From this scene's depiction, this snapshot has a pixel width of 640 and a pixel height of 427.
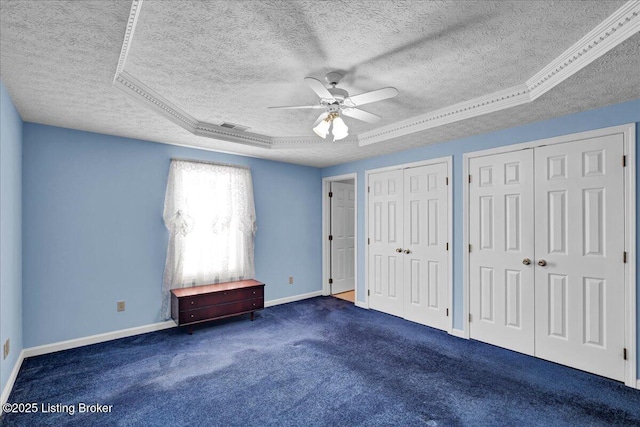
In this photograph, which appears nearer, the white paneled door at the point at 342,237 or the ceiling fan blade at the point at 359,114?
the ceiling fan blade at the point at 359,114

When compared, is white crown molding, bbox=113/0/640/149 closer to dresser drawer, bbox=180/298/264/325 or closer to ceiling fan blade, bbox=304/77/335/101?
ceiling fan blade, bbox=304/77/335/101

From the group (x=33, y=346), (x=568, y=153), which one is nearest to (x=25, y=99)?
(x=33, y=346)

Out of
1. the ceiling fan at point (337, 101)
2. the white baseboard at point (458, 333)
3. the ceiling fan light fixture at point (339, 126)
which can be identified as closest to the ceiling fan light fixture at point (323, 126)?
the ceiling fan at point (337, 101)

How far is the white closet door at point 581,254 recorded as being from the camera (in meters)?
2.64

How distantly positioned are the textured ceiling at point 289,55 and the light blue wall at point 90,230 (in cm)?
43

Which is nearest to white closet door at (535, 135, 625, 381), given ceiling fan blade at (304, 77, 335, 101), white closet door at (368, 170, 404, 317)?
white closet door at (368, 170, 404, 317)

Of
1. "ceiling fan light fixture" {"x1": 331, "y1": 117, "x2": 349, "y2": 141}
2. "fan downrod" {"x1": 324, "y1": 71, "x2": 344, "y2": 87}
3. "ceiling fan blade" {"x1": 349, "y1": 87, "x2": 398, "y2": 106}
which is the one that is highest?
"fan downrod" {"x1": 324, "y1": 71, "x2": 344, "y2": 87}

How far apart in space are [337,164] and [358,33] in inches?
138

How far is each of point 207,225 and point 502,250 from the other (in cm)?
361

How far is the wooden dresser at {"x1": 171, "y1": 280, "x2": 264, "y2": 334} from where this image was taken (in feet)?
12.2

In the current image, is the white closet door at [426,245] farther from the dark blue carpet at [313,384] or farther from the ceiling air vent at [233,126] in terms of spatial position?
the ceiling air vent at [233,126]

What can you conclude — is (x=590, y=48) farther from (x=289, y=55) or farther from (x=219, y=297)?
(x=219, y=297)

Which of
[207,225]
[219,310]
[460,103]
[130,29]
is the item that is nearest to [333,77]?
[130,29]

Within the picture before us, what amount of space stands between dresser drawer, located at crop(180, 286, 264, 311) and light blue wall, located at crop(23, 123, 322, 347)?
1.52ft
